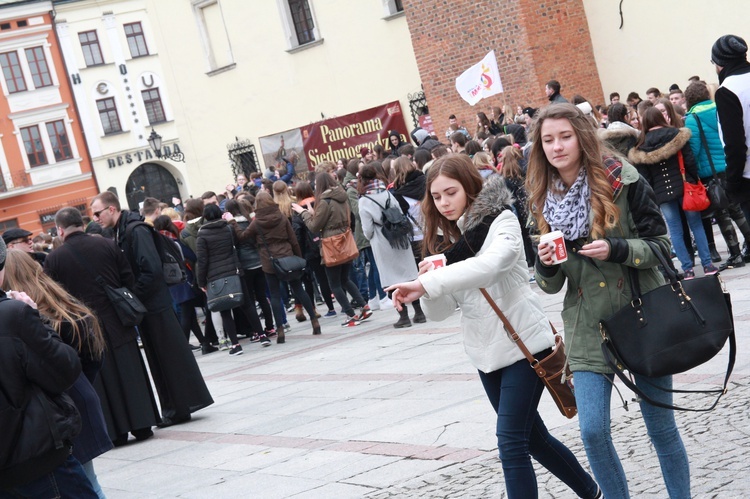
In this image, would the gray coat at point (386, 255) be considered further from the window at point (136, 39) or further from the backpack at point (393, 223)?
the window at point (136, 39)

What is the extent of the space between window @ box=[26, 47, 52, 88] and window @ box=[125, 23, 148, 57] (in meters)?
4.59

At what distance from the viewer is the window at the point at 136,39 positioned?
57125mm

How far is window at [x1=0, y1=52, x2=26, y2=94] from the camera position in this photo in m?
54.6

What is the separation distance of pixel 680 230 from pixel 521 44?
9960mm

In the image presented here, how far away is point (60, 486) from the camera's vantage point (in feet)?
15.6

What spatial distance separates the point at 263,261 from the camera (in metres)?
14.1

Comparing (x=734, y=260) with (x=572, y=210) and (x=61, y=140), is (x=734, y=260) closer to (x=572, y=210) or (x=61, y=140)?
(x=572, y=210)

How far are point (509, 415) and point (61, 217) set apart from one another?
597cm

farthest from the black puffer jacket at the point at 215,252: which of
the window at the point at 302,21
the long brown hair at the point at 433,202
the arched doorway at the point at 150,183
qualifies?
the arched doorway at the point at 150,183

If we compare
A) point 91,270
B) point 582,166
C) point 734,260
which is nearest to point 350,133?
point 734,260

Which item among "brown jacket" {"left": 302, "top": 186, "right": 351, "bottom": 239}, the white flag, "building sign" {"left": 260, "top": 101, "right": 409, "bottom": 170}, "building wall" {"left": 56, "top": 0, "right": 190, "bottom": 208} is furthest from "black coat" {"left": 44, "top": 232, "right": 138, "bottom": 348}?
"building wall" {"left": 56, "top": 0, "right": 190, "bottom": 208}

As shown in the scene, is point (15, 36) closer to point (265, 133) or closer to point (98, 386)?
point (265, 133)

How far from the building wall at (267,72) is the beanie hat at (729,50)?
1937cm

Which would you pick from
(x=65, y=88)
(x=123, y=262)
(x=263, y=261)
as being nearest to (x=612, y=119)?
(x=263, y=261)
